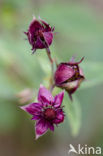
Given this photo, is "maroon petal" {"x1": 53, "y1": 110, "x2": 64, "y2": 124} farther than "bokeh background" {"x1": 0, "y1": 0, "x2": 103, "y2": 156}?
No

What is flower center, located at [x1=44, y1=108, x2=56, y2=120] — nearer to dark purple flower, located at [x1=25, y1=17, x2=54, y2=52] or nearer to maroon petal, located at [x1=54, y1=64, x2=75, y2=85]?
maroon petal, located at [x1=54, y1=64, x2=75, y2=85]

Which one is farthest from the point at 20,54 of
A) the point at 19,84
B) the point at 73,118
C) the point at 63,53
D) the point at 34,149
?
the point at 34,149

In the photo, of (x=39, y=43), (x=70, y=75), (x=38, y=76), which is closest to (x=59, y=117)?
(x=70, y=75)

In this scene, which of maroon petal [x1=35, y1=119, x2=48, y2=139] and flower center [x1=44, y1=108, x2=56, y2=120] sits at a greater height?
flower center [x1=44, y1=108, x2=56, y2=120]

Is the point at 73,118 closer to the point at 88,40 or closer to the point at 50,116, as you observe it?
the point at 50,116

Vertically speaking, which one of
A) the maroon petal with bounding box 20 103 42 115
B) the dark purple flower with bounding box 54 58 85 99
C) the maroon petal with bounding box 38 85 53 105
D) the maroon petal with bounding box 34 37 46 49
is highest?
the maroon petal with bounding box 34 37 46 49

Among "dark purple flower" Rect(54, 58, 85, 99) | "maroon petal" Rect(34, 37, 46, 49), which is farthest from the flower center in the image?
"maroon petal" Rect(34, 37, 46, 49)
